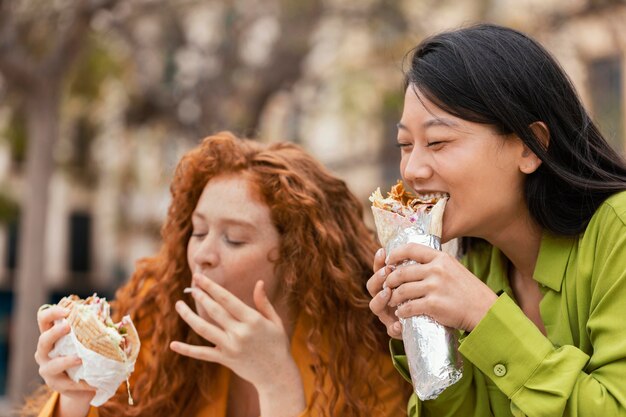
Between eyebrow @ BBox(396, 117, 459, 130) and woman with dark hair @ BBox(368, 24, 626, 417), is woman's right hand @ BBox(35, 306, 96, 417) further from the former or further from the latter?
eyebrow @ BBox(396, 117, 459, 130)

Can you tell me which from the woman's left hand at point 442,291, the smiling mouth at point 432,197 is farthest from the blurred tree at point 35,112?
the woman's left hand at point 442,291

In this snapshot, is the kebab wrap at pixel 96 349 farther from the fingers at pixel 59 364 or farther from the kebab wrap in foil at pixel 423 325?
the kebab wrap in foil at pixel 423 325

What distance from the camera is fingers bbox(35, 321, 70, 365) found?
2754mm

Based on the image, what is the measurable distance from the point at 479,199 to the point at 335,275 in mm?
872

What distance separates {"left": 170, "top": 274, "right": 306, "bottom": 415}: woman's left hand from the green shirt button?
840mm

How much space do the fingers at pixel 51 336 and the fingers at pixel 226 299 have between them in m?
0.43

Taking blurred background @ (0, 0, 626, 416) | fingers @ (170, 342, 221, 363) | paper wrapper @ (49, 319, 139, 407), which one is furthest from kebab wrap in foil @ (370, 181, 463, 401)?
blurred background @ (0, 0, 626, 416)

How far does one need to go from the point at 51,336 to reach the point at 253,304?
0.66m

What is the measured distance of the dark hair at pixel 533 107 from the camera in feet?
7.66

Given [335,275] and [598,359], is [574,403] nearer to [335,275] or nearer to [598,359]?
[598,359]

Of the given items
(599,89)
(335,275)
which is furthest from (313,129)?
(335,275)

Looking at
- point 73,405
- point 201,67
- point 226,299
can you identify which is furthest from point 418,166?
point 201,67

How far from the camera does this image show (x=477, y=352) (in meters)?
2.14

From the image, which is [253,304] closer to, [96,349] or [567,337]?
[96,349]
